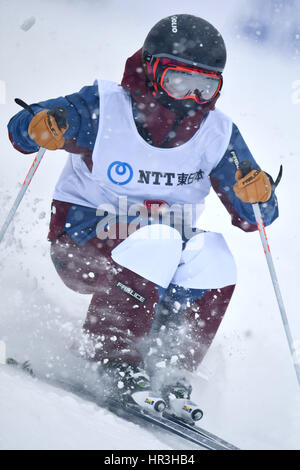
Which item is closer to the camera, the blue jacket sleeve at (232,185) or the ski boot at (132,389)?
the ski boot at (132,389)

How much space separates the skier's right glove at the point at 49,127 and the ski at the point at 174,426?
3.70ft

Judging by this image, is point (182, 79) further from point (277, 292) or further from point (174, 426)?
point (174, 426)

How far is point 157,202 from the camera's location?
244 cm

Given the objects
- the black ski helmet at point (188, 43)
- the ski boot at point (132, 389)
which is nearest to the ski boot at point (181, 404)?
the ski boot at point (132, 389)

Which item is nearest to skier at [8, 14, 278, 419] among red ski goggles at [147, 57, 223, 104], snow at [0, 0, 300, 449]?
red ski goggles at [147, 57, 223, 104]

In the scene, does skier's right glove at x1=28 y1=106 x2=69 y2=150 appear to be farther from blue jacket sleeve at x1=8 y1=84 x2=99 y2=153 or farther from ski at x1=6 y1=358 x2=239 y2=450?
ski at x1=6 y1=358 x2=239 y2=450

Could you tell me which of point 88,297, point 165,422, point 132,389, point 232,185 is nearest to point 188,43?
point 232,185

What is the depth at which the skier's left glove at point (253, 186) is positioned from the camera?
228 cm

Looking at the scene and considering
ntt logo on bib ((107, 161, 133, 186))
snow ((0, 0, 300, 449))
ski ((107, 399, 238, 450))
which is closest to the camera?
snow ((0, 0, 300, 449))

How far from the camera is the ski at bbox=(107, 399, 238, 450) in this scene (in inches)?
75.4

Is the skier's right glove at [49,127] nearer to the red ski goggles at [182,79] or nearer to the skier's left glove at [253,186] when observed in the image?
the red ski goggles at [182,79]

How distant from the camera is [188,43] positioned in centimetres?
216

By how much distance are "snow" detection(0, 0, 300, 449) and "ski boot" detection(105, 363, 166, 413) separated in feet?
0.26

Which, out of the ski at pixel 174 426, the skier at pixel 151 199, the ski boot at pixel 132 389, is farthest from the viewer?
the skier at pixel 151 199
